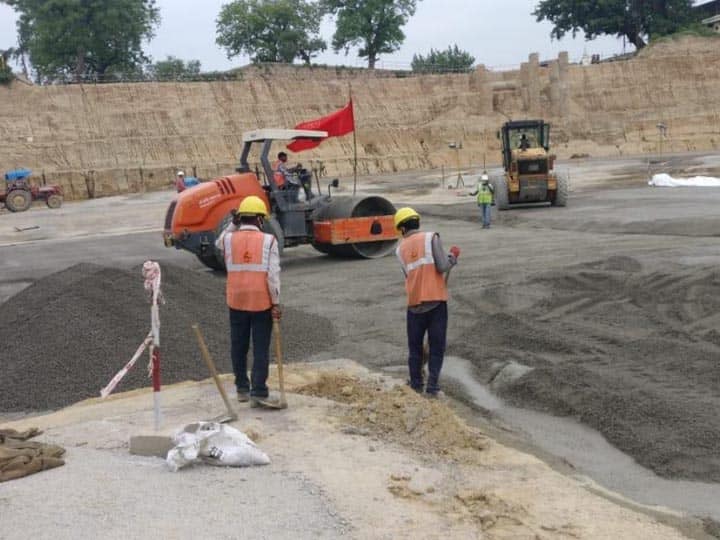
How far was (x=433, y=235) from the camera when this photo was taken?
7.78 metres

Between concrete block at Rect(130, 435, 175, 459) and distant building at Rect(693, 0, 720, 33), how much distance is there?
271 feet

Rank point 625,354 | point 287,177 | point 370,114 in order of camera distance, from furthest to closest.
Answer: point 370,114
point 287,177
point 625,354

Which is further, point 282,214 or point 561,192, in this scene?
point 561,192

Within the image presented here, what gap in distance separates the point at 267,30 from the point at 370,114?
1692 centimetres

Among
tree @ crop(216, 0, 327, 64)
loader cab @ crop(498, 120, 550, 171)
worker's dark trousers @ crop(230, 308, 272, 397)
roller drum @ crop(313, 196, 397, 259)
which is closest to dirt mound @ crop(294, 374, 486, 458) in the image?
worker's dark trousers @ crop(230, 308, 272, 397)

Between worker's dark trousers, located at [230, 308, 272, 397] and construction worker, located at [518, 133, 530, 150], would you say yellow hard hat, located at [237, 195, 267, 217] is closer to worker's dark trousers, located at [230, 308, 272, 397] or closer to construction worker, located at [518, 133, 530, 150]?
worker's dark trousers, located at [230, 308, 272, 397]

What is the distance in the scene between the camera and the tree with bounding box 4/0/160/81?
186 ft

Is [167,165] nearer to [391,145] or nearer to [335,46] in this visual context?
[391,145]

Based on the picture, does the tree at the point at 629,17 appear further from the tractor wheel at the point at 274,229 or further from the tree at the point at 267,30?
the tractor wheel at the point at 274,229

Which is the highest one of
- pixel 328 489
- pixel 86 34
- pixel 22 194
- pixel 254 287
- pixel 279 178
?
pixel 86 34

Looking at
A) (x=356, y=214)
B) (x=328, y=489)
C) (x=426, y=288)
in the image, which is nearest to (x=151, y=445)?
(x=328, y=489)

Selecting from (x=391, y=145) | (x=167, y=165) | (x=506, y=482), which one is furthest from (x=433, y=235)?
(x=391, y=145)

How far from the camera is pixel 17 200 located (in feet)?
114

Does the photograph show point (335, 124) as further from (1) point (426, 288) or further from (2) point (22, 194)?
(2) point (22, 194)
